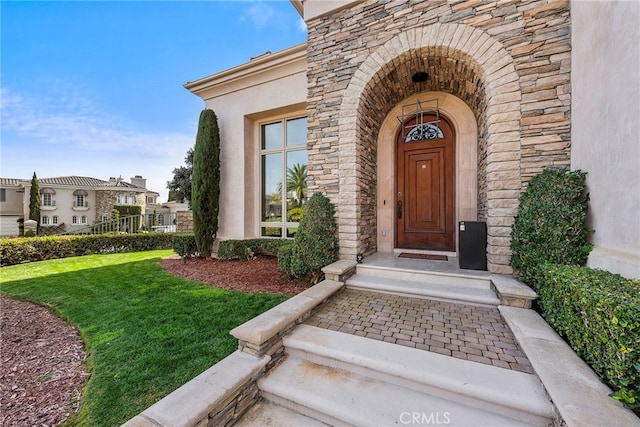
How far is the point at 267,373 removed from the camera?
200 centimetres

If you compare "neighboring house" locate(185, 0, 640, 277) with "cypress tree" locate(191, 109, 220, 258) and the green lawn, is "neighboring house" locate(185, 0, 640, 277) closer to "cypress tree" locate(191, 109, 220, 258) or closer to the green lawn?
"cypress tree" locate(191, 109, 220, 258)

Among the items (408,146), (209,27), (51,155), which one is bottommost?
(408,146)

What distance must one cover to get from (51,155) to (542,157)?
2527 cm

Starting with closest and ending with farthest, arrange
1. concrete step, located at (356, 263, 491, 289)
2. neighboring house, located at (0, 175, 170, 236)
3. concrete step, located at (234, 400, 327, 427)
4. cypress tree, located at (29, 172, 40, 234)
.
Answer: concrete step, located at (234, 400, 327, 427) < concrete step, located at (356, 263, 491, 289) < cypress tree, located at (29, 172, 40, 234) < neighboring house, located at (0, 175, 170, 236)

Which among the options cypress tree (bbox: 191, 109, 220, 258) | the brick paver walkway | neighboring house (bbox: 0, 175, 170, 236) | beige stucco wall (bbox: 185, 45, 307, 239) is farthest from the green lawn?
neighboring house (bbox: 0, 175, 170, 236)

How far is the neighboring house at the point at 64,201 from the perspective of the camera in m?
20.6

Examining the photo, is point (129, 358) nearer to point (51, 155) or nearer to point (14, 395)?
point (14, 395)

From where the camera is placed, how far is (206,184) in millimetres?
6934

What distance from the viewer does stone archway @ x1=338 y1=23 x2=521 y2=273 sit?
3.43 m

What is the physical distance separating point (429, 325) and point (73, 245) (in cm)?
1130

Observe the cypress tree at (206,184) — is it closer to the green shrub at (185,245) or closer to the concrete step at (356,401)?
the green shrub at (185,245)

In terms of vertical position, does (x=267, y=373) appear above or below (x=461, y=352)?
below

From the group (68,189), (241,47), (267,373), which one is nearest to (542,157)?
(267,373)

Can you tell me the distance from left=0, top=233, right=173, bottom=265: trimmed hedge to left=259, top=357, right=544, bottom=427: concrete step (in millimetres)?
10040
